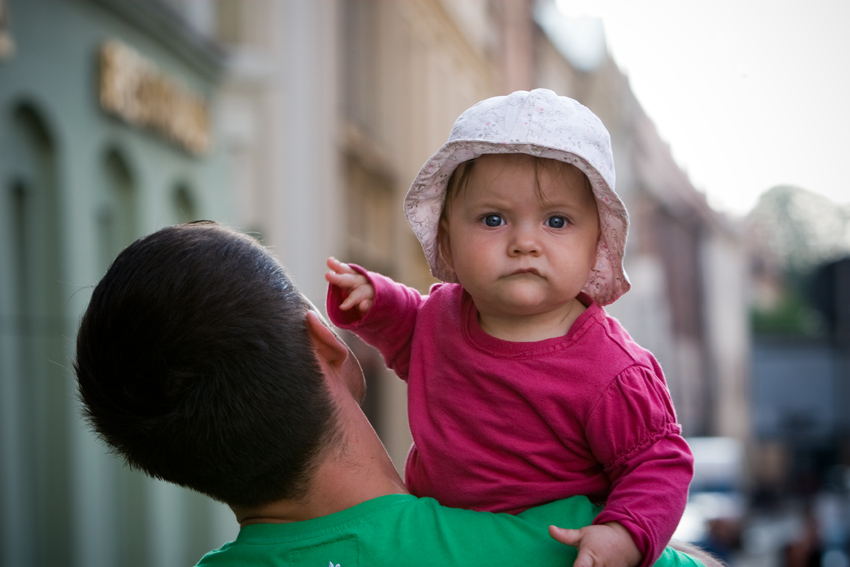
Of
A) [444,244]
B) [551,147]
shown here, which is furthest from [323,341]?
[551,147]

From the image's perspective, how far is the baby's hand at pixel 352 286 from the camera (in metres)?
2.10

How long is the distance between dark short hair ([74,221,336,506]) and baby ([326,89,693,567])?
0.27 m

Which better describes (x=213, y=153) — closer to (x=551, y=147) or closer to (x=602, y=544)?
(x=551, y=147)

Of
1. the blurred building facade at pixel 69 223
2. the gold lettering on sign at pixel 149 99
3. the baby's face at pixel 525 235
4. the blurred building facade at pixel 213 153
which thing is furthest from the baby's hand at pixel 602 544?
the gold lettering on sign at pixel 149 99

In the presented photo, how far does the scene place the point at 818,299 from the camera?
20688 millimetres

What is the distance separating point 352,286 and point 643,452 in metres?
0.69

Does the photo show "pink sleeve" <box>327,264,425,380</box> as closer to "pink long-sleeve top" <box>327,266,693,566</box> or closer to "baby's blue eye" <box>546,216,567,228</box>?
"pink long-sleeve top" <box>327,266,693,566</box>

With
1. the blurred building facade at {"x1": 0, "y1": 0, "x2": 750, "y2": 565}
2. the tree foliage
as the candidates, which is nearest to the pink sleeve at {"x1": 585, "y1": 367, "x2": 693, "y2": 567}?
the blurred building facade at {"x1": 0, "y1": 0, "x2": 750, "y2": 565}

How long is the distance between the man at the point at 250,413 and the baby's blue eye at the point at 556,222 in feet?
1.48

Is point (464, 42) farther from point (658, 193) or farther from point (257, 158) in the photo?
point (658, 193)

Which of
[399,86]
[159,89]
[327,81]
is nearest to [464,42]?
[399,86]

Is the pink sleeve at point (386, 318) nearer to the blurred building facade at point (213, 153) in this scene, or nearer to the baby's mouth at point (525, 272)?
the baby's mouth at point (525, 272)

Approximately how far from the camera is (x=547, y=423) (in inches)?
72.7

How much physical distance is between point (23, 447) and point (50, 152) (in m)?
2.31
